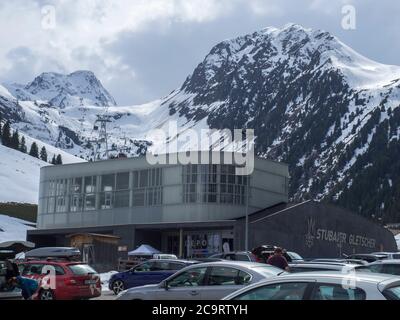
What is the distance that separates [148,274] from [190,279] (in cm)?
883

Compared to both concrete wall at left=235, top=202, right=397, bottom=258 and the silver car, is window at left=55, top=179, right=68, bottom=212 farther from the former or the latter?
the silver car

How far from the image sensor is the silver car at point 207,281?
13.5m

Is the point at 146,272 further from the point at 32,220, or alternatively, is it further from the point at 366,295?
the point at 32,220

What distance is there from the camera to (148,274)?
22484 mm

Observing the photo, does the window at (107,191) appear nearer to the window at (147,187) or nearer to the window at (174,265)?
the window at (147,187)

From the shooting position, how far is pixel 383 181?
654ft

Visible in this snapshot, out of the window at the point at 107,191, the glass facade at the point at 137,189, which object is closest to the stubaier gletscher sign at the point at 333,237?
the glass facade at the point at 137,189

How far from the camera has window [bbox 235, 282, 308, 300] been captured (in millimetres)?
7332

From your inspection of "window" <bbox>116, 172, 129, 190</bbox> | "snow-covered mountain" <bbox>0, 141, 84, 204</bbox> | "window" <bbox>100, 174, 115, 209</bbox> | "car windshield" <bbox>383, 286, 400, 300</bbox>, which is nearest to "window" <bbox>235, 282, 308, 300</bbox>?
"car windshield" <bbox>383, 286, 400, 300</bbox>

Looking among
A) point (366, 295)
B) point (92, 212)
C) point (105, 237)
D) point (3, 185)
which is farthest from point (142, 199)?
point (3, 185)

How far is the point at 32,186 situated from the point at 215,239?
11161 cm

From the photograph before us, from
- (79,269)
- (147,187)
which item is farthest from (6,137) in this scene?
(79,269)

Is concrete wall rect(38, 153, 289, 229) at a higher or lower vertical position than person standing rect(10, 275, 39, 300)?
higher

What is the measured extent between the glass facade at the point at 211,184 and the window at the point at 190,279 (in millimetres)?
→ 38441
